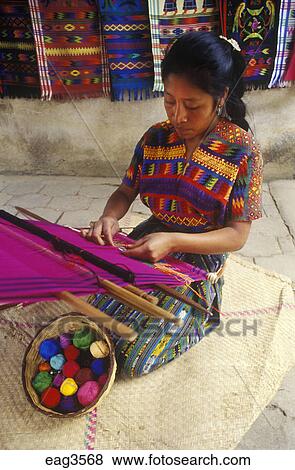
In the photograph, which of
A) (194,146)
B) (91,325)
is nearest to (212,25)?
(194,146)

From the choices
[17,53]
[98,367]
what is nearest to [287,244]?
[98,367]

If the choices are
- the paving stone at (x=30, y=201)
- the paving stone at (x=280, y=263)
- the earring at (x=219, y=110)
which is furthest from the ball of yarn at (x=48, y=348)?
the paving stone at (x=30, y=201)

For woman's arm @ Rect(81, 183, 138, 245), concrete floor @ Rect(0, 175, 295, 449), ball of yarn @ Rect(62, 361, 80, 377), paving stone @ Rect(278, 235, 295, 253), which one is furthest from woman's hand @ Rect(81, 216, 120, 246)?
paving stone @ Rect(278, 235, 295, 253)

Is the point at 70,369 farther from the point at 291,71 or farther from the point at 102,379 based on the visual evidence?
the point at 291,71

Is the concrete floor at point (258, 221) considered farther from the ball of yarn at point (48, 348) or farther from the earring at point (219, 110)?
the earring at point (219, 110)

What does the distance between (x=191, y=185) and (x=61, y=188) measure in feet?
6.69

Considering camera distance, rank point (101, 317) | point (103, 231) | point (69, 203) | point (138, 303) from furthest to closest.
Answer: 1. point (69, 203)
2. point (103, 231)
3. point (138, 303)
4. point (101, 317)

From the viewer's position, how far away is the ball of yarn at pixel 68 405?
4.33 ft

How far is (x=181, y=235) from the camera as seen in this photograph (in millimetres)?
1256

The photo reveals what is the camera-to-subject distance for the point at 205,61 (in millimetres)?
1120

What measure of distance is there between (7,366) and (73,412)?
39 centimetres

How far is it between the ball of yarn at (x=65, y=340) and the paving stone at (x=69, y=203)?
149cm

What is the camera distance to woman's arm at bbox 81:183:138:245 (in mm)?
1335
